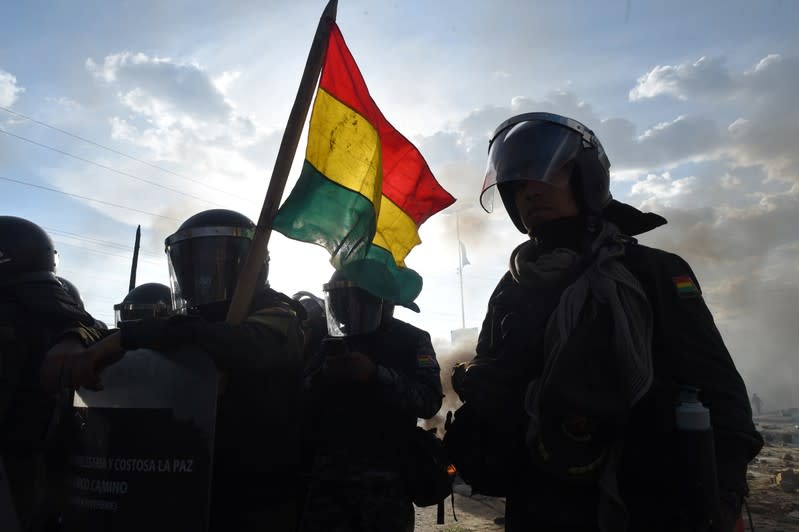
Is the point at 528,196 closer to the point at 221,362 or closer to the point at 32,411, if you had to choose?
the point at 221,362

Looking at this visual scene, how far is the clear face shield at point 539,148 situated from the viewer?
2.03 m

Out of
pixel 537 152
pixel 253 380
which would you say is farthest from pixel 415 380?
pixel 537 152

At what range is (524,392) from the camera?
1.79m

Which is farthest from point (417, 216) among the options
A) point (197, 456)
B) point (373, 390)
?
point (197, 456)

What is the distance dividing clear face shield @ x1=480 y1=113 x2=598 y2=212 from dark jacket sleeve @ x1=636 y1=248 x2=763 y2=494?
0.50 metres

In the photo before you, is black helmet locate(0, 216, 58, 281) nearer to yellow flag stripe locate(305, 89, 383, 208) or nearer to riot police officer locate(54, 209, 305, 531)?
riot police officer locate(54, 209, 305, 531)

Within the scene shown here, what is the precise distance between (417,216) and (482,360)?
67.1 inches

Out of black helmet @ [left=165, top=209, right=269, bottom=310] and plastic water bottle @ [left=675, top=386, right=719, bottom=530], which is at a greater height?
black helmet @ [left=165, top=209, right=269, bottom=310]

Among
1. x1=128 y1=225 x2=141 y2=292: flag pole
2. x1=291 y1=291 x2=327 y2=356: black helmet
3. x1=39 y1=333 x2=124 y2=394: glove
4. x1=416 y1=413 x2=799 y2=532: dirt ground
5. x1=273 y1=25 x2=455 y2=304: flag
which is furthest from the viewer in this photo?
x1=128 y1=225 x2=141 y2=292: flag pole

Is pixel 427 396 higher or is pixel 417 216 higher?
pixel 417 216

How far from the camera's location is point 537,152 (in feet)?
6.72

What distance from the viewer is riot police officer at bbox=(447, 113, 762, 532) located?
4.96 ft

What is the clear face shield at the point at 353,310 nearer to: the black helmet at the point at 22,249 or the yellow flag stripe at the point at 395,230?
the yellow flag stripe at the point at 395,230

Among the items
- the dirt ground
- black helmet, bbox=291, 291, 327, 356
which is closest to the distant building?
the dirt ground
